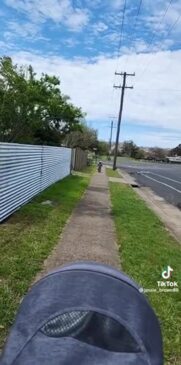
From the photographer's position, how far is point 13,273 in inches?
240

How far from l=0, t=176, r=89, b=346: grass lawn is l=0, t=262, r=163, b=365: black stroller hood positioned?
2073 mm

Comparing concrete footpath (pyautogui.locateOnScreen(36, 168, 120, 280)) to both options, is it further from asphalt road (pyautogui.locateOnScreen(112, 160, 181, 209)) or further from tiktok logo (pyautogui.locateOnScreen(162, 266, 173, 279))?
asphalt road (pyautogui.locateOnScreen(112, 160, 181, 209))

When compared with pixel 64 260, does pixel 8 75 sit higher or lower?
higher

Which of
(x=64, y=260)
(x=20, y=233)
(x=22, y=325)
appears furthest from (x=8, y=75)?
(x=22, y=325)

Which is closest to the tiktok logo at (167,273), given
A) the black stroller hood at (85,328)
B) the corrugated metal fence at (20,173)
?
the corrugated metal fence at (20,173)

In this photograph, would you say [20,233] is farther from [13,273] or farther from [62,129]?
[62,129]

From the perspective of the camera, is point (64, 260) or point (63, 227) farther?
point (63, 227)

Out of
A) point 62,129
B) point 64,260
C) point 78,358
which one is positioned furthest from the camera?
point 62,129

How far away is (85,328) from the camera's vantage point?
91.7 inches

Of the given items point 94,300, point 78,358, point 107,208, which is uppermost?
point 94,300

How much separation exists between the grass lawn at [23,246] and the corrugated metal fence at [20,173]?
0.91ft

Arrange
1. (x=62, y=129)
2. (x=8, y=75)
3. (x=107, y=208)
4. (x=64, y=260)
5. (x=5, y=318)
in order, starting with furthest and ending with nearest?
(x=62, y=129), (x=8, y=75), (x=107, y=208), (x=64, y=260), (x=5, y=318)

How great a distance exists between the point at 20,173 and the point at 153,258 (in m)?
4.89

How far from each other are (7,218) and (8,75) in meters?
11.3
